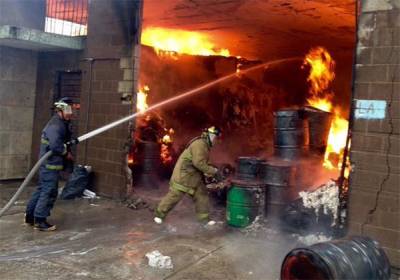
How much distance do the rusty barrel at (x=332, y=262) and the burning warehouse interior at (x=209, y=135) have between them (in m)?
0.02

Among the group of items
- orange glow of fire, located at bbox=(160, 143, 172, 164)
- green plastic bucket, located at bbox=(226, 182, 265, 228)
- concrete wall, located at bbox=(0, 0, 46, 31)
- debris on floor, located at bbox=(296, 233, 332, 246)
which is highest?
concrete wall, located at bbox=(0, 0, 46, 31)

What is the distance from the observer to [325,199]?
6.53m

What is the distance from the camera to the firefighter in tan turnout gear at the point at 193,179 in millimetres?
7367

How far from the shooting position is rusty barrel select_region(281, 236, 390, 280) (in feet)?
12.4

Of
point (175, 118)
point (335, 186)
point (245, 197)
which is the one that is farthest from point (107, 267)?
point (175, 118)

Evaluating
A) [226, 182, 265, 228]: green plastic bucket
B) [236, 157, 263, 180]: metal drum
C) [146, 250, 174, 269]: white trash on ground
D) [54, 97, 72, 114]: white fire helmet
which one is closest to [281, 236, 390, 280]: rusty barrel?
[146, 250, 174, 269]: white trash on ground

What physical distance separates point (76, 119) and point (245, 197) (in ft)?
16.7

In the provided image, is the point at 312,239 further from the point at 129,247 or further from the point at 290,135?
the point at 129,247

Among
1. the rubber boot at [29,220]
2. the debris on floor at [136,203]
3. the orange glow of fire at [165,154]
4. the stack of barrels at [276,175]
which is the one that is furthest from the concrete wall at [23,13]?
the stack of barrels at [276,175]

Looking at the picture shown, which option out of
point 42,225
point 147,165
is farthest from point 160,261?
point 147,165

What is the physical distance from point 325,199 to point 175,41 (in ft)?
24.4

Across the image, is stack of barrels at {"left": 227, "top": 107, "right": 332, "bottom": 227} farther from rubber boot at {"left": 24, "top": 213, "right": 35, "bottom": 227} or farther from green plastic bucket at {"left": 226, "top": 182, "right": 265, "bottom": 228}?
rubber boot at {"left": 24, "top": 213, "right": 35, "bottom": 227}

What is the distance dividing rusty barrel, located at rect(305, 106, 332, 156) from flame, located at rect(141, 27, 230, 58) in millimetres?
4735

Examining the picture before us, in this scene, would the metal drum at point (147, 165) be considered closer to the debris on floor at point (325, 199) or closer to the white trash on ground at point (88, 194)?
the white trash on ground at point (88, 194)
